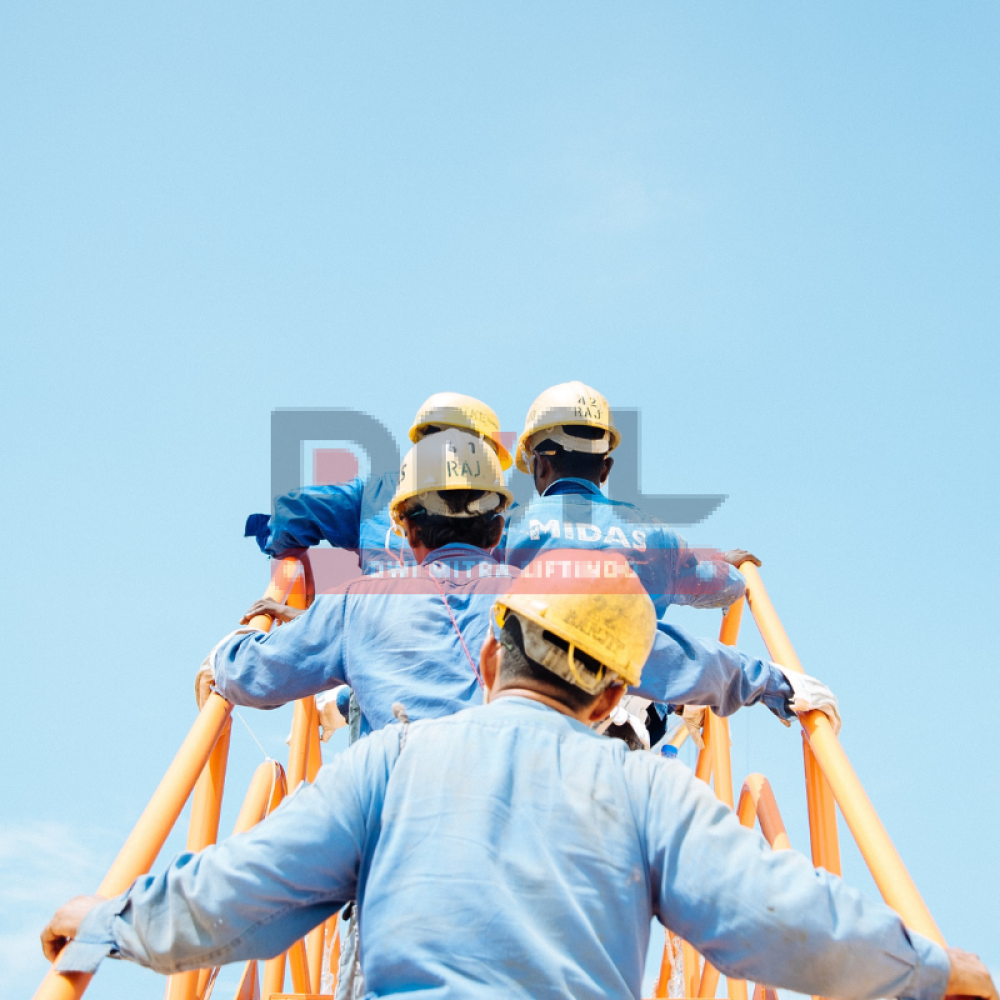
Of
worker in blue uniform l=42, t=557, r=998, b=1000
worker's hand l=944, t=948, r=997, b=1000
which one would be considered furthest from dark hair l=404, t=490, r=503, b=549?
worker's hand l=944, t=948, r=997, b=1000

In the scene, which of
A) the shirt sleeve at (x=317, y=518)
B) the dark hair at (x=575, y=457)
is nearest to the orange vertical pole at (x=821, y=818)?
the dark hair at (x=575, y=457)

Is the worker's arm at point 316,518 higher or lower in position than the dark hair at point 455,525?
lower

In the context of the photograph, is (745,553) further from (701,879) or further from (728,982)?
(701,879)

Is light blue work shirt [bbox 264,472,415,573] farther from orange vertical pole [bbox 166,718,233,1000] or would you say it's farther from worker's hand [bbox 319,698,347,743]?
orange vertical pole [bbox 166,718,233,1000]

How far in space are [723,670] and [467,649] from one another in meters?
1.15

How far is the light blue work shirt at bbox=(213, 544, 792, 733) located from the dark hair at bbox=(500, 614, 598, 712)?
762 mm

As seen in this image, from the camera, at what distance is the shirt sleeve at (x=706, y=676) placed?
3822mm

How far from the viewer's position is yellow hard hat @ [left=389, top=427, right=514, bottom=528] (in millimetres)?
3770

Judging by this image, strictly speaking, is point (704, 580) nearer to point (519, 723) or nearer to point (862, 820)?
point (862, 820)

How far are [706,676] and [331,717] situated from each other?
2.10m

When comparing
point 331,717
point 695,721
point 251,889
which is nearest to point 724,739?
point 695,721

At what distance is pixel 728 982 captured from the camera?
4.62m

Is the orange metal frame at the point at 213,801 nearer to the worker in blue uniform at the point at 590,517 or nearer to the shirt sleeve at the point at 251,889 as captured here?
the shirt sleeve at the point at 251,889

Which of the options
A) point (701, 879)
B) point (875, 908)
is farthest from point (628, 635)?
point (875, 908)
